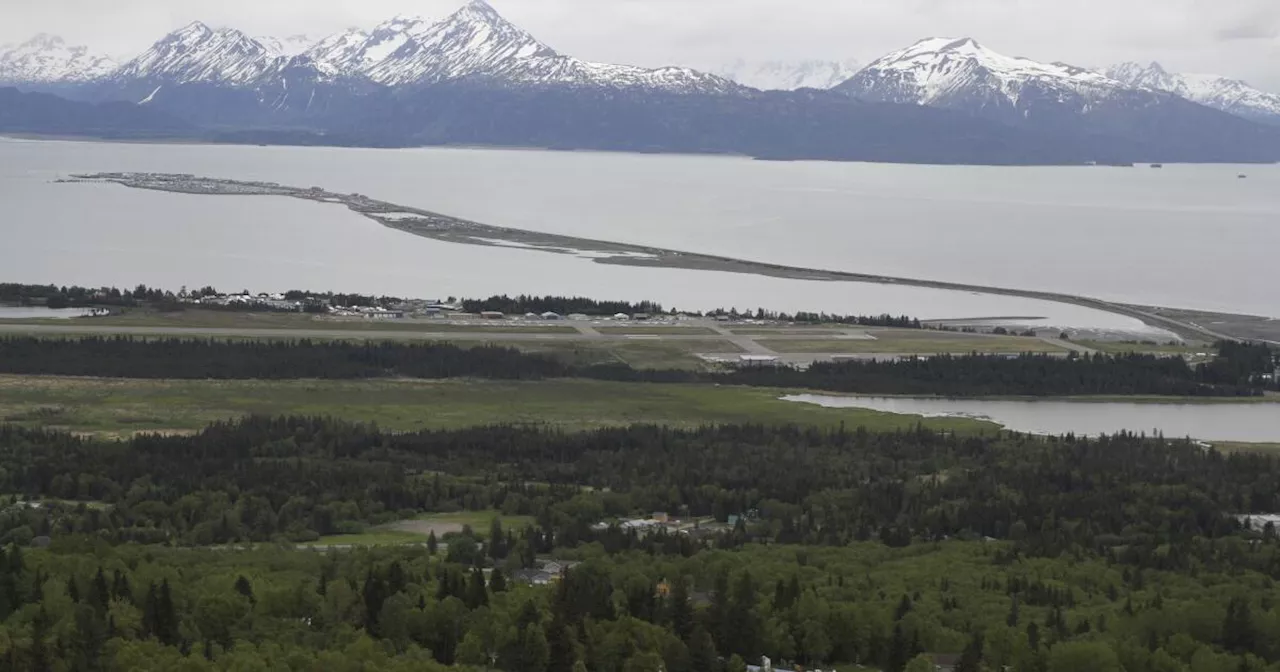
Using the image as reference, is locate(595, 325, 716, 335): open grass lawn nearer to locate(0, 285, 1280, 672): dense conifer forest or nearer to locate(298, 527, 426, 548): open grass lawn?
locate(0, 285, 1280, 672): dense conifer forest

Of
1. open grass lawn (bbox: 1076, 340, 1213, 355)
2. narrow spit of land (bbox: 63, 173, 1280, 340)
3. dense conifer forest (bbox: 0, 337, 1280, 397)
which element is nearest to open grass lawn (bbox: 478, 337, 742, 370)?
dense conifer forest (bbox: 0, 337, 1280, 397)

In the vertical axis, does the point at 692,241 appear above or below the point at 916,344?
above

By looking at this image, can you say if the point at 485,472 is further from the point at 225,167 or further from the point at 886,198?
the point at 225,167

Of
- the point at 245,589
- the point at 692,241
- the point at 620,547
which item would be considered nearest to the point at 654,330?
the point at 620,547

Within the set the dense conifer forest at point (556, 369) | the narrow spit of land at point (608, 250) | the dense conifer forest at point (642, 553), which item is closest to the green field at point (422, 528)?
the dense conifer forest at point (642, 553)

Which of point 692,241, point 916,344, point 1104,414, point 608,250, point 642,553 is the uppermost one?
point 692,241

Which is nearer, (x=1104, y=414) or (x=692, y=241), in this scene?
(x=1104, y=414)

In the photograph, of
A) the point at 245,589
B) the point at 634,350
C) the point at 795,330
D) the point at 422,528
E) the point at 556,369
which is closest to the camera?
the point at 245,589

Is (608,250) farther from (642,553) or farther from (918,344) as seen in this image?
(642,553)

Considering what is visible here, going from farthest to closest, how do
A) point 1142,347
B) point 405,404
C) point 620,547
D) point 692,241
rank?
1. point 692,241
2. point 1142,347
3. point 405,404
4. point 620,547

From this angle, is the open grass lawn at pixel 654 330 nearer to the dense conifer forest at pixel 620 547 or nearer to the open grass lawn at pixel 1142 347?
the dense conifer forest at pixel 620 547
